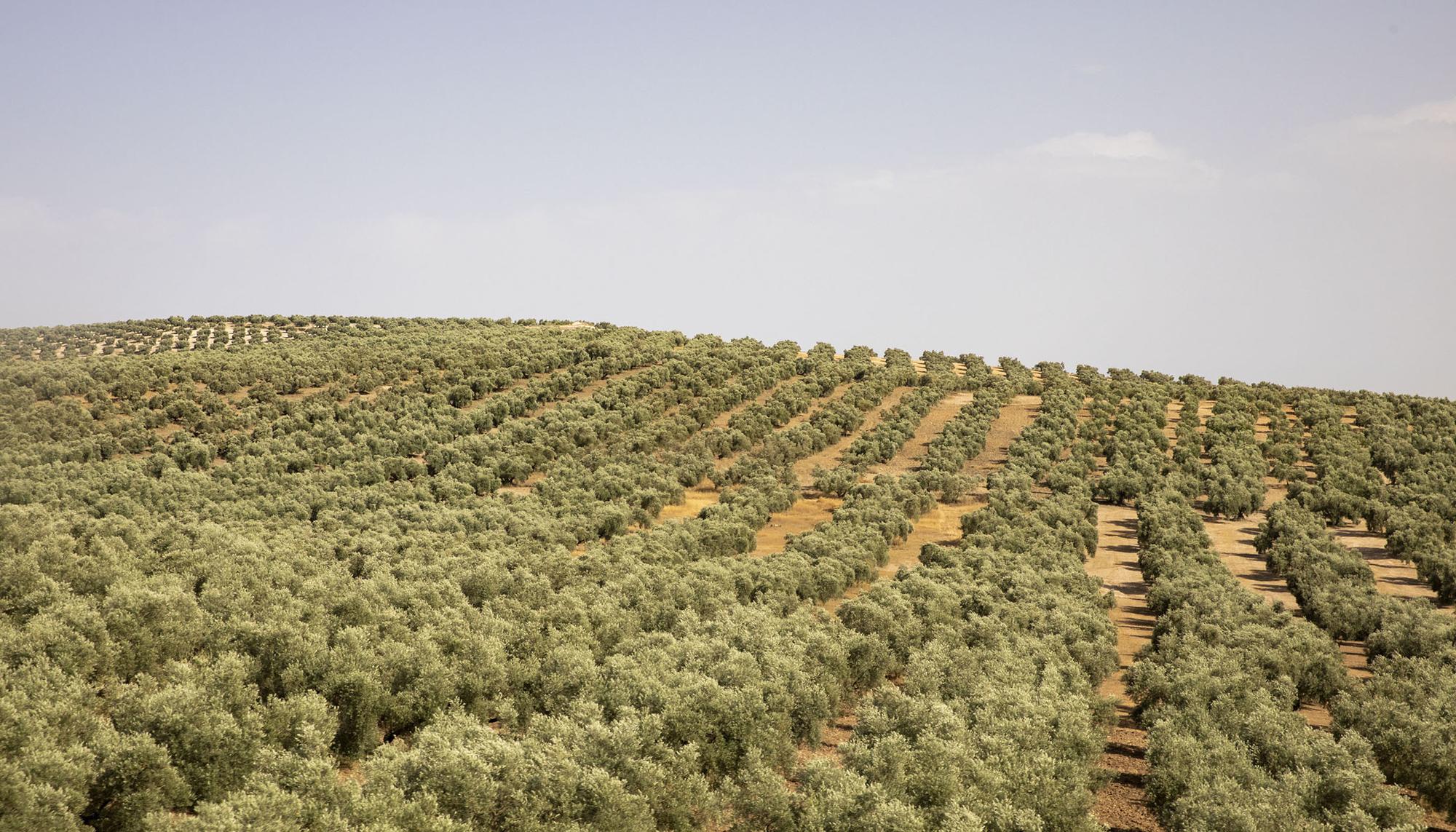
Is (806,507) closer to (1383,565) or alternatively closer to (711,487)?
(711,487)

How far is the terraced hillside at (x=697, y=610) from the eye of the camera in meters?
21.5

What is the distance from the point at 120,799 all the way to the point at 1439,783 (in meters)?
33.4

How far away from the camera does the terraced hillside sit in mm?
21531

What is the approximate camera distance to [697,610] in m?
38.8

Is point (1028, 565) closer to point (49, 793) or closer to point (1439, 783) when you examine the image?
point (1439, 783)

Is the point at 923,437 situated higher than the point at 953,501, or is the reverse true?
the point at 923,437

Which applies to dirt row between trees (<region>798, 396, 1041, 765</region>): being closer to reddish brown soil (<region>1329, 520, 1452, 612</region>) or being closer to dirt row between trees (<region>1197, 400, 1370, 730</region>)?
dirt row between trees (<region>1197, 400, 1370, 730</region>)

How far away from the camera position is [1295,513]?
5788 cm

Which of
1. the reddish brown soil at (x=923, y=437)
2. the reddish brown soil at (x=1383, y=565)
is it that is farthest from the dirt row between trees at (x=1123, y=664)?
the reddish brown soil at (x=923, y=437)

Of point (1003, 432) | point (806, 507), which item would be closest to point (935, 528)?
point (806, 507)

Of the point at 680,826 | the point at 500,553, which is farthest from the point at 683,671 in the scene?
the point at 500,553

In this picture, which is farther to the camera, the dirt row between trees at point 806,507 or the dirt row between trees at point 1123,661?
the dirt row between trees at point 806,507

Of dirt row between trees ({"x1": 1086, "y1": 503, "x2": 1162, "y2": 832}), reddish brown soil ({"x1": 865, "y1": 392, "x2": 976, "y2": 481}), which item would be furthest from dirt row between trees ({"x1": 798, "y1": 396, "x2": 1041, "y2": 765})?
dirt row between trees ({"x1": 1086, "y1": 503, "x2": 1162, "y2": 832})

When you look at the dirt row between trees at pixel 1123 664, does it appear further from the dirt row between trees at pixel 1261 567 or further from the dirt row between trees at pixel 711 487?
the dirt row between trees at pixel 711 487
